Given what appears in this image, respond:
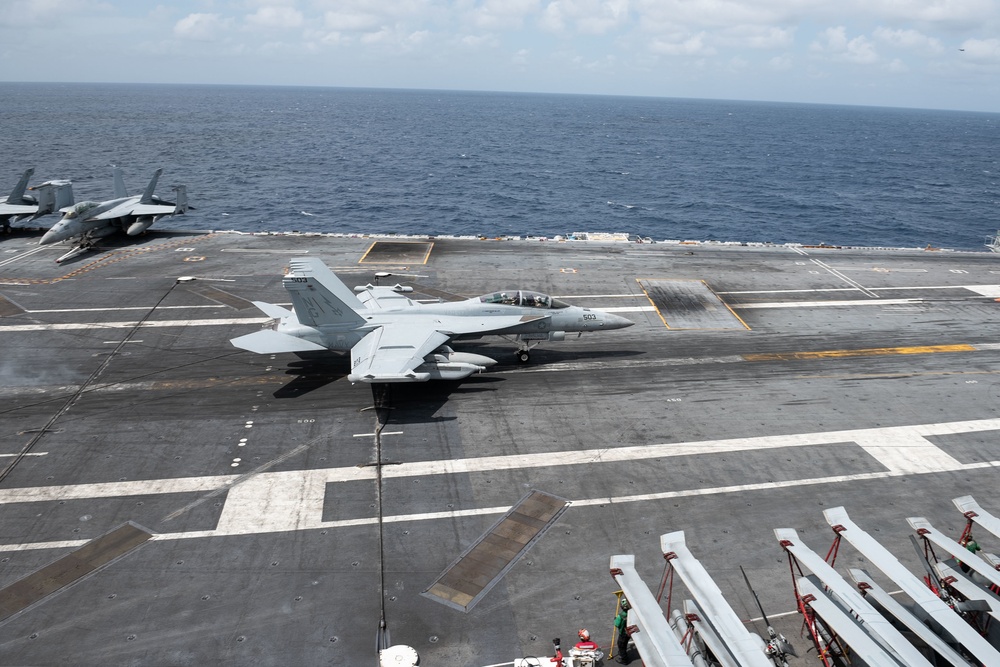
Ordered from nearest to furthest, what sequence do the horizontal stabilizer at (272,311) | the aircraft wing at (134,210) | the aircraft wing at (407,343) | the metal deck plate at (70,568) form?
the metal deck plate at (70,568) < the aircraft wing at (407,343) < the horizontal stabilizer at (272,311) < the aircraft wing at (134,210)

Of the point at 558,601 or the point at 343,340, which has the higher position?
the point at 343,340

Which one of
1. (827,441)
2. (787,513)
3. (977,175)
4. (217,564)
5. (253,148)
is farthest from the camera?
(253,148)

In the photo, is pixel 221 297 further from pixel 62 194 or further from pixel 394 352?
pixel 62 194

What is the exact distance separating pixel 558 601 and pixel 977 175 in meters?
164

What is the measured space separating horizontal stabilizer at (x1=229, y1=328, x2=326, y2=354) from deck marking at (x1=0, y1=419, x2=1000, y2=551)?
7.22 meters

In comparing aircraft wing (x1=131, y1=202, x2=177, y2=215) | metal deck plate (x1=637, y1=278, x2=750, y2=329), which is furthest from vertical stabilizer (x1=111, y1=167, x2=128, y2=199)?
metal deck plate (x1=637, y1=278, x2=750, y2=329)

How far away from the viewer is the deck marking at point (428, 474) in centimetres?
1936

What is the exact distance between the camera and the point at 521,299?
3028 cm

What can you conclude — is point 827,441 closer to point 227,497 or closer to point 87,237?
point 227,497

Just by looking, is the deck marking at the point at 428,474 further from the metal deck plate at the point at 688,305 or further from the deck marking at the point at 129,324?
the deck marking at the point at 129,324

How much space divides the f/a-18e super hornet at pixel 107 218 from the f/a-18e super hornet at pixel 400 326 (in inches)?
1033

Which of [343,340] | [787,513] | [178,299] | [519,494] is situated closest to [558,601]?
[519,494]

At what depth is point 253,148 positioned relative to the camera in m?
156

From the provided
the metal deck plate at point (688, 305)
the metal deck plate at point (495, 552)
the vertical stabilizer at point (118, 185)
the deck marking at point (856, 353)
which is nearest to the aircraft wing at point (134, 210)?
the vertical stabilizer at point (118, 185)
